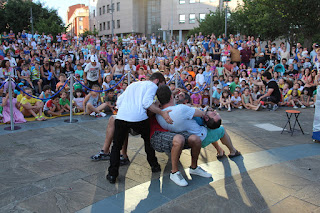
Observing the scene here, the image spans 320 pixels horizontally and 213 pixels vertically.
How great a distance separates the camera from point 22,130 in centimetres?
695

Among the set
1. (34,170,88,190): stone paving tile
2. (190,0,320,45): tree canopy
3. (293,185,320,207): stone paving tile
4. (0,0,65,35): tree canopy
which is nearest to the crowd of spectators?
(34,170,88,190): stone paving tile

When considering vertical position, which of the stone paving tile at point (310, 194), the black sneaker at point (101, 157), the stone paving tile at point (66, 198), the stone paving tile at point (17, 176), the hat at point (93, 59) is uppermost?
the hat at point (93, 59)

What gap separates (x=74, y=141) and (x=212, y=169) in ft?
9.96

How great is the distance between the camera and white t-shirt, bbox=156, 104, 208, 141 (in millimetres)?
4125

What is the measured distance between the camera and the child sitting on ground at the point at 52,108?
8656mm

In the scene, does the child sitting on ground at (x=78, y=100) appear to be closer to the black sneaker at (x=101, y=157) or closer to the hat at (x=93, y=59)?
the hat at (x=93, y=59)

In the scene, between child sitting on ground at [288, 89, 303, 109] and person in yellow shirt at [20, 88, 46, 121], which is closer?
person in yellow shirt at [20, 88, 46, 121]

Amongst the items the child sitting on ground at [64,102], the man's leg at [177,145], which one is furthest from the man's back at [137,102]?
the child sitting on ground at [64,102]

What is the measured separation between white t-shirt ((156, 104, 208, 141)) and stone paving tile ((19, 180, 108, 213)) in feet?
4.25

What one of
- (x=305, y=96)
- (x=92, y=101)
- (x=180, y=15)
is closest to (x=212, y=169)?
(x=92, y=101)

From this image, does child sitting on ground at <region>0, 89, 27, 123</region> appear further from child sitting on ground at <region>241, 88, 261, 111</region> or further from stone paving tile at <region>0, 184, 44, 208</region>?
child sitting on ground at <region>241, 88, 261, 111</region>

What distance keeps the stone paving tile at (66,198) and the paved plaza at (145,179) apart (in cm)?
1

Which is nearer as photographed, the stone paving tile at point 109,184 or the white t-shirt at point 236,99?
the stone paving tile at point 109,184

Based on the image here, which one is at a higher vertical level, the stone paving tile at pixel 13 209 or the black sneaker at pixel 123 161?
the black sneaker at pixel 123 161
